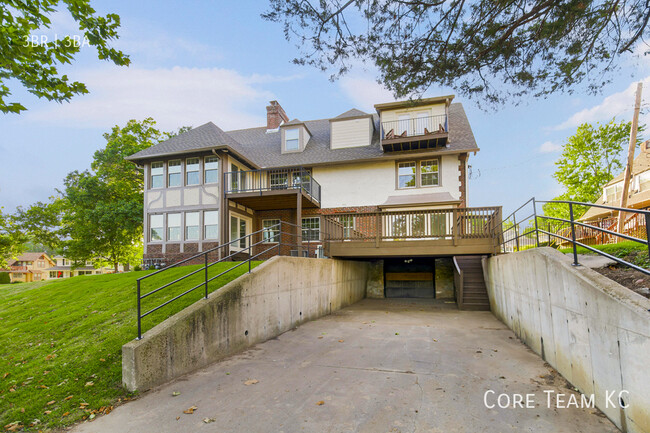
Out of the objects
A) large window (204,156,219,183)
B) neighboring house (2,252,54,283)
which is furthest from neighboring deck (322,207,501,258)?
neighboring house (2,252,54,283)

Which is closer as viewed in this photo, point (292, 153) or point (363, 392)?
point (363, 392)

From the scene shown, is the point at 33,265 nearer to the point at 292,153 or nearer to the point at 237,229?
the point at 237,229

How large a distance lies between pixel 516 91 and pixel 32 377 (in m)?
9.98

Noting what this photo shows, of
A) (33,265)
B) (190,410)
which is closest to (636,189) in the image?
(190,410)

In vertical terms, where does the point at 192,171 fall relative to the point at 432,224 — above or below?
above

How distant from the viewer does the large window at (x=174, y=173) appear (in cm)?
1712

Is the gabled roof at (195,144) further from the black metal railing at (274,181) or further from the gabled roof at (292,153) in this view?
the black metal railing at (274,181)

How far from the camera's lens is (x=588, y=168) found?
84.4 ft

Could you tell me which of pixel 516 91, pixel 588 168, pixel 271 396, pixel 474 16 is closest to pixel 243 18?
pixel 474 16

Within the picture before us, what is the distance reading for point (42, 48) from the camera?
15.9 feet

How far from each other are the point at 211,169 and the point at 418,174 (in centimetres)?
1069

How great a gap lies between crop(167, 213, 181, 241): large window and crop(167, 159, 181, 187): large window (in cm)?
170

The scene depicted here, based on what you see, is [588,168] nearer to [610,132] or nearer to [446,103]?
[610,132]

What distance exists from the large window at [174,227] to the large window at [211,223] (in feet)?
5.15
